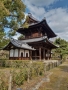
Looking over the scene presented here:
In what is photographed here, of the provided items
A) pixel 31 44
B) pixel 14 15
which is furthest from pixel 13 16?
pixel 31 44

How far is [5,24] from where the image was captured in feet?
59.7

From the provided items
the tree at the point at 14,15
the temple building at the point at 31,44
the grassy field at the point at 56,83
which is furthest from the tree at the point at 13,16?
the grassy field at the point at 56,83

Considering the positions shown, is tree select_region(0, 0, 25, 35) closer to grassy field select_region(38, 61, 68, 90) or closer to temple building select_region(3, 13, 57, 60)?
temple building select_region(3, 13, 57, 60)

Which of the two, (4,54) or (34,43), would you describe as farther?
(4,54)

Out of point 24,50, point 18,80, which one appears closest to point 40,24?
point 24,50

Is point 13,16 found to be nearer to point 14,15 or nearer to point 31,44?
point 14,15

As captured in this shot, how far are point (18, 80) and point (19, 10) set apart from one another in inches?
492

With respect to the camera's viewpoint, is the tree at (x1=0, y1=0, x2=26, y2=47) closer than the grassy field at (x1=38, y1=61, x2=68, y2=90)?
No

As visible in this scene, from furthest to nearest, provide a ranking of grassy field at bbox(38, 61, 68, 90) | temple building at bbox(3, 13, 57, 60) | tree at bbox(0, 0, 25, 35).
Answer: temple building at bbox(3, 13, 57, 60) < tree at bbox(0, 0, 25, 35) < grassy field at bbox(38, 61, 68, 90)

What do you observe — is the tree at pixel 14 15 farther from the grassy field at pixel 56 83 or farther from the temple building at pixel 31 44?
the grassy field at pixel 56 83

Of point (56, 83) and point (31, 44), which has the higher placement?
point (31, 44)

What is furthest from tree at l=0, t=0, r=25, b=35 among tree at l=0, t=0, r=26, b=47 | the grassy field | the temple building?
the grassy field

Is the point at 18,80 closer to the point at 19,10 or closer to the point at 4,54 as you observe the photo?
the point at 19,10

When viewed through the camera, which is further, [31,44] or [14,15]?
[31,44]
